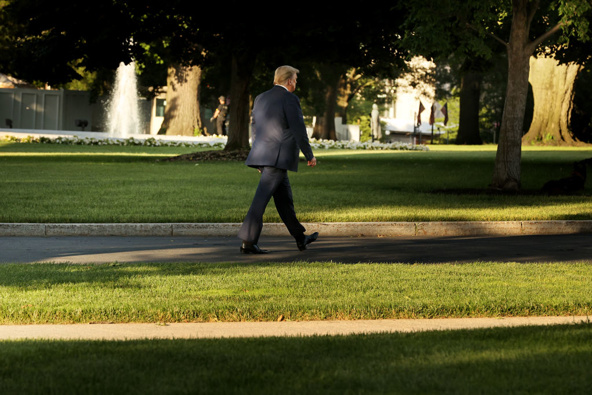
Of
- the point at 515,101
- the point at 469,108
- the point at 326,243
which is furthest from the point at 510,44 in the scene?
the point at 469,108

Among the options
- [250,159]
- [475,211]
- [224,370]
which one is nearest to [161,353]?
[224,370]

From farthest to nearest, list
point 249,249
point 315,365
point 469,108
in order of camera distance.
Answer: point 469,108, point 249,249, point 315,365

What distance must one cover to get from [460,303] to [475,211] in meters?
8.27

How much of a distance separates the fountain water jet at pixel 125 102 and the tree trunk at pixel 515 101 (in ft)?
130

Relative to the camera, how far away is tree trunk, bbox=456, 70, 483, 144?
195 feet

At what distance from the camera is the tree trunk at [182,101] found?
5038 centimetres

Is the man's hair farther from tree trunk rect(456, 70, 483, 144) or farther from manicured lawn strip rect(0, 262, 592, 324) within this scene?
tree trunk rect(456, 70, 483, 144)

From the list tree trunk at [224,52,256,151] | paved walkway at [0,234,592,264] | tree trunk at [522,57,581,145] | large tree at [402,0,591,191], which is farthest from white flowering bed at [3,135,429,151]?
paved walkway at [0,234,592,264]

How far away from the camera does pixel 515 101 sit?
19672 mm

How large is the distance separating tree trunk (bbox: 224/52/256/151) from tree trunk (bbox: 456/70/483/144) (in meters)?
28.2

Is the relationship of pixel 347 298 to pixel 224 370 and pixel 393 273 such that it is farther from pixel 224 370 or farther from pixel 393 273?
pixel 224 370

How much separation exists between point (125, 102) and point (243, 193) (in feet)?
137

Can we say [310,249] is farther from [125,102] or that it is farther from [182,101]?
[125,102]

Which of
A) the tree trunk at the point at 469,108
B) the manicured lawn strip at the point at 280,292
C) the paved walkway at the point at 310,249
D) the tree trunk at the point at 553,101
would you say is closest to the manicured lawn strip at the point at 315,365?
the manicured lawn strip at the point at 280,292
